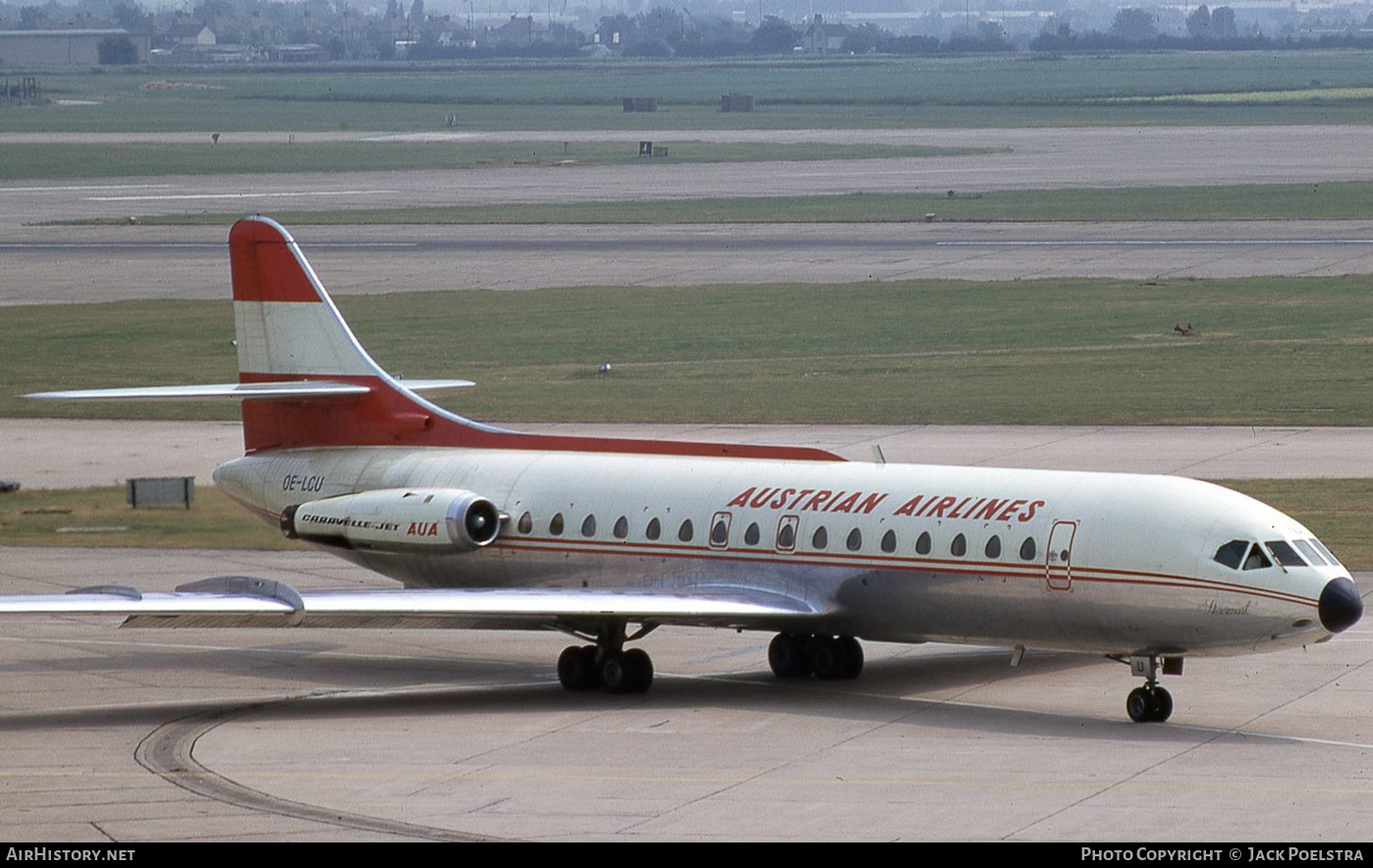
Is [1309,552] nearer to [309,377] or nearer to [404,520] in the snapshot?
[404,520]

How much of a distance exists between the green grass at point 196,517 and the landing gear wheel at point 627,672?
49.7ft

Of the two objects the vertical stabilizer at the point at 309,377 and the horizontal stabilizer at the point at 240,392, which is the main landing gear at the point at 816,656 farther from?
the horizontal stabilizer at the point at 240,392

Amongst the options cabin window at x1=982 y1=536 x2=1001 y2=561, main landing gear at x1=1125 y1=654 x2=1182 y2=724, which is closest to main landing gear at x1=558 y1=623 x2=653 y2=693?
cabin window at x1=982 y1=536 x2=1001 y2=561

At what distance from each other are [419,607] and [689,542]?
4215 mm

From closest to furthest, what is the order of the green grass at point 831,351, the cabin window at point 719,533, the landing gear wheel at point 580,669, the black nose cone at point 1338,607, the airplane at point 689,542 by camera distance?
the black nose cone at point 1338,607 < the airplane at point 689,542 < the landing gear wheel at point 580,669 < the cabin window at point 719,533 < the green grass at point 831,351

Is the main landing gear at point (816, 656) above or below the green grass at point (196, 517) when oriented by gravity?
above

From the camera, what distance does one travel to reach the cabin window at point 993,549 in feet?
100

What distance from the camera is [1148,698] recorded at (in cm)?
2981

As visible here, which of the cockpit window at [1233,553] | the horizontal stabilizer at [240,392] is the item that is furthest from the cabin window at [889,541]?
the horizontal stabilizer at [240,392]

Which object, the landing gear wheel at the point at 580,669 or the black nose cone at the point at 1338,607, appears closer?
the black nose cone at the point at 1338,607

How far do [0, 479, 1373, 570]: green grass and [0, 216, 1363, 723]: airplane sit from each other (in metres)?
8.37

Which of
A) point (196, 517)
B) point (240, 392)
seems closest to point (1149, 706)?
point (240, 392)

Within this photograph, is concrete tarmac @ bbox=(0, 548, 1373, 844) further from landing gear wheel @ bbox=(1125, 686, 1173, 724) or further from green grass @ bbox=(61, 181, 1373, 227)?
green grass @ bbox=(61, 181, 1373, 227)
